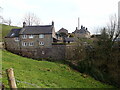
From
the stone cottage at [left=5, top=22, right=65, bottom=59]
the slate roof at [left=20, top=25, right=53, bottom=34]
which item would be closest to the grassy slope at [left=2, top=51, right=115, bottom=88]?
the stone cottage at [left=5, top=22, right=65, bottom=59]

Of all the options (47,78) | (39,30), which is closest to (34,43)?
(39,30)

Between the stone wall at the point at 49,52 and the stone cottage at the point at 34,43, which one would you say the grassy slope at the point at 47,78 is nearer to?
the stone wall at the point at 49,52

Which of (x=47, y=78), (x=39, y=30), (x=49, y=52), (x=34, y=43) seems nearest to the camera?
(x=47, y=78)

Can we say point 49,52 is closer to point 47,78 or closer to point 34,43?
point 34,43

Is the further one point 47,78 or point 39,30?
point 39,30

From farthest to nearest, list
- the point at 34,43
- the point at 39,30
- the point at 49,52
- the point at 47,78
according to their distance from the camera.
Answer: the point at 39,30 → the point at 34,43 → the point at 49,52 → the point at 47,78

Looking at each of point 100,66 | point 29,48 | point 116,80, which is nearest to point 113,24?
point 100,66

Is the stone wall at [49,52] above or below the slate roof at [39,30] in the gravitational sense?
below

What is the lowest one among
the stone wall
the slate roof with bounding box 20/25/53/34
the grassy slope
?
the grassy slope

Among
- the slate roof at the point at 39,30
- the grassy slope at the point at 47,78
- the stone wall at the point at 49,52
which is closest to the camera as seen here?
the grassy slope at the point at 47,78

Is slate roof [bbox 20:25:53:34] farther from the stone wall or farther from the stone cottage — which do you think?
the stone wall

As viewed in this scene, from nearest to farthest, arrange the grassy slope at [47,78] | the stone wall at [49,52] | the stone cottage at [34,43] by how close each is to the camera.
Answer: the grassy slope at [47,78]
the stone wall at [49,52]
the stone cottage at [34,43]

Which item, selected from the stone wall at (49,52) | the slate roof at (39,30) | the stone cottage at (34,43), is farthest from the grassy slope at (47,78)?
the slate roof at (39,30)

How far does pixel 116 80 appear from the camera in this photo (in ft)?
62.1
